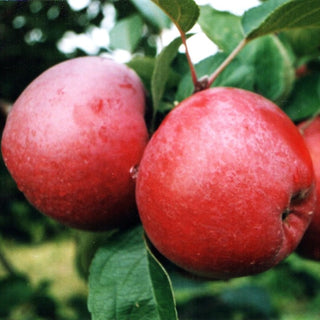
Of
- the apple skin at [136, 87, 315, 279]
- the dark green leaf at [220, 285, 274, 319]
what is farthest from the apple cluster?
the dark green leaf at [220, 285, 274, 319]

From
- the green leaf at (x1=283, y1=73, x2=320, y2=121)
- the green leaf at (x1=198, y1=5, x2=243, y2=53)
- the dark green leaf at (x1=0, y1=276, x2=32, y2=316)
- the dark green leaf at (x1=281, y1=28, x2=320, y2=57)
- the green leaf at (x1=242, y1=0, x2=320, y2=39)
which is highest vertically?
the green leaf at (x1=242, y1=0, x2=320, y2=39)

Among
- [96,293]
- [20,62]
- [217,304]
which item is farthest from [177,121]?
[217,304]

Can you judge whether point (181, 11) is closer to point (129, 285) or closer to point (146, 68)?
point (146, 68)

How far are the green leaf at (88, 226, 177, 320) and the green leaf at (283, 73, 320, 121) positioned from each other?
374 millimetres

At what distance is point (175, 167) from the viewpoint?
2.05 feet

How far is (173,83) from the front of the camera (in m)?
0.93

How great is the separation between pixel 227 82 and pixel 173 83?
122 mm

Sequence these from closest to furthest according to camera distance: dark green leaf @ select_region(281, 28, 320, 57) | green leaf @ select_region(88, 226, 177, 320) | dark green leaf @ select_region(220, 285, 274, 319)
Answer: green leaf @ select_region(88, 226, 177, 320) → dark green leaf @ select_region(281, 28, 320, 57) → dark green leaf @ select_region(220, 285, 274, 319)

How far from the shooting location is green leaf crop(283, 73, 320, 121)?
34.7 inches

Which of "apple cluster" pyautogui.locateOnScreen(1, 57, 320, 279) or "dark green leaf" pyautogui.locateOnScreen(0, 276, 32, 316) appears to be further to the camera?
"dark green leaf" pyautogui.locateOnScreen(0, 276, 32, 316)

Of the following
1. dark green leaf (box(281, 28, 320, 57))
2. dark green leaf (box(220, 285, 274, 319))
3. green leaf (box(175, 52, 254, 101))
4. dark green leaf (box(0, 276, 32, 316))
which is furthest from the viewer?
dark green leaf (box(220, 285, 274, 319))

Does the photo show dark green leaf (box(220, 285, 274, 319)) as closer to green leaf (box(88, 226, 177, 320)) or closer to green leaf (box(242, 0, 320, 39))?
green leaf (box(88, 226, 177, 320))

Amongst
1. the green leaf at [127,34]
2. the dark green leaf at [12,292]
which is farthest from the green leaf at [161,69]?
the dark green leaf at [12,292]

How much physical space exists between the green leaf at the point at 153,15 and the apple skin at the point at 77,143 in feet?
1.24
